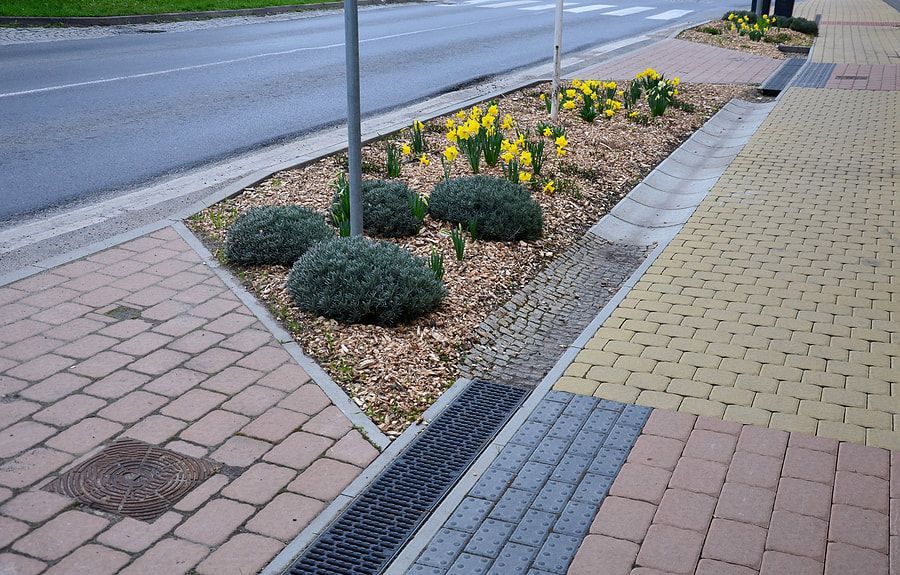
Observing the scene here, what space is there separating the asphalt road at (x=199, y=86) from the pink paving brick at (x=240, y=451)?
4031mm

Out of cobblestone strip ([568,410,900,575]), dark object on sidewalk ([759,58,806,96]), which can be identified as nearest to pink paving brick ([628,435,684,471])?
cobblestone strip ([568,410,900,575])

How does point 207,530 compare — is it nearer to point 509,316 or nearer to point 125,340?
point 125,340

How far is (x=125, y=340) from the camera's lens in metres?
5.16

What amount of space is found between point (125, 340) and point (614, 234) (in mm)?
4205

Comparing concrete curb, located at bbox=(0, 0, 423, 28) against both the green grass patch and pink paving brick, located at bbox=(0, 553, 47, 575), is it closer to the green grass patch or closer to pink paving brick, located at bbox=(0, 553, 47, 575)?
the green grass patch

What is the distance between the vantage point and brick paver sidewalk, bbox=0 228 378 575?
3570 mm

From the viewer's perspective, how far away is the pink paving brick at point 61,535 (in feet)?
11.4

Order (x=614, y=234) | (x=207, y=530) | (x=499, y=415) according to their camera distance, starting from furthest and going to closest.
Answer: (x=614, y=234), (x=499, y=415), (x=207, y=530)

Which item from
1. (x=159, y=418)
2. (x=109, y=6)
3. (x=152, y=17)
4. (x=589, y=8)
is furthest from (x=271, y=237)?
(x=589, y=8)

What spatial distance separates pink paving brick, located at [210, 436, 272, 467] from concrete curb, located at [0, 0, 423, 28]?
17.7 m

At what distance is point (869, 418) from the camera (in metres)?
4.53

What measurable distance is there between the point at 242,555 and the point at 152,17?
66.5 feet

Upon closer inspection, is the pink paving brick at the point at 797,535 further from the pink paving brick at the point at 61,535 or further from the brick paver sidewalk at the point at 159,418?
the pink paving brick at the point at 61,535

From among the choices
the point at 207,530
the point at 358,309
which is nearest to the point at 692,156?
the point at 358,309
